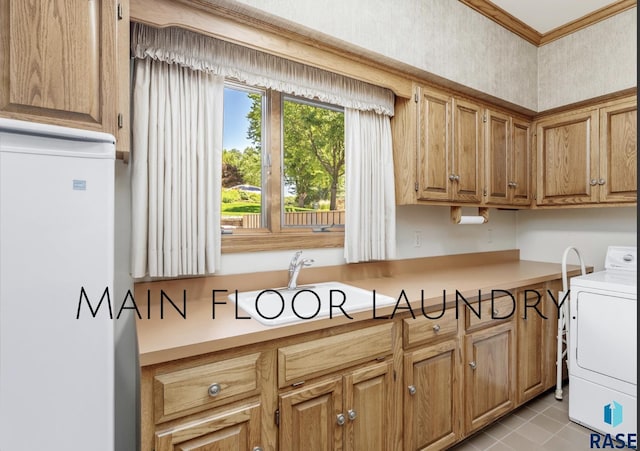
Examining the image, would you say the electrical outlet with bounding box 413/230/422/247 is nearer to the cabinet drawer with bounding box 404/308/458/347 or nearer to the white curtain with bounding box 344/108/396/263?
the white curtain with bounding box 344/108/396/263

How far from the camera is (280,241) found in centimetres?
184

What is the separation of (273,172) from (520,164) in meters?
1.99

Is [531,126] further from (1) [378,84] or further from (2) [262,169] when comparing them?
(2) [262,169]

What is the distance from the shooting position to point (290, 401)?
1207mm

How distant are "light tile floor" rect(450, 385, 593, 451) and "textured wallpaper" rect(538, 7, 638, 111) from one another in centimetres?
217

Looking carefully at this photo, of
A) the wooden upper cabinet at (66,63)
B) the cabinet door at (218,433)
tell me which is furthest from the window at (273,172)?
the cabinet door at (218,433)

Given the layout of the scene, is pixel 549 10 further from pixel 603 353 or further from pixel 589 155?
pixel 603 353

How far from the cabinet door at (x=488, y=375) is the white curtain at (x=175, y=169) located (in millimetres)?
1444

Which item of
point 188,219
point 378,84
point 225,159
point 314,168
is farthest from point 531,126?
point 188,219

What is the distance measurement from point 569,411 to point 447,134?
1890mm

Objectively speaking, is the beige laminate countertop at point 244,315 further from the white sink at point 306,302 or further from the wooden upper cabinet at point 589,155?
the wooden upper cabinet at point 589,155

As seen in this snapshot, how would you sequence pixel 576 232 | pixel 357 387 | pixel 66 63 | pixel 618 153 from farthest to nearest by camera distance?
pixel 576 232
pixel 618 153
pixel 357 387
pixel 66 63

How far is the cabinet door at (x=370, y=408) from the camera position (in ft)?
4.44

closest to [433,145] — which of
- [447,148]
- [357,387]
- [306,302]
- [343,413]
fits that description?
[447,148]
